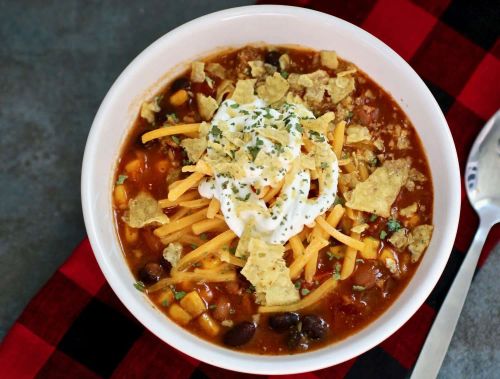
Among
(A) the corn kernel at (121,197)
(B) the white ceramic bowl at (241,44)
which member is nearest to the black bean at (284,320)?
(B) the white ceramic bowl at (241,44)

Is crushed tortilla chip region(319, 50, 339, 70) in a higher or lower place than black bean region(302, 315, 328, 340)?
higher

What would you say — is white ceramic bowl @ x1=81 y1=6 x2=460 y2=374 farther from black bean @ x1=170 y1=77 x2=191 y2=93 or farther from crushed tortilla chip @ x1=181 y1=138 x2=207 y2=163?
crushed tortilla chip @ x1=181 y1=138 x2=207 y2=163

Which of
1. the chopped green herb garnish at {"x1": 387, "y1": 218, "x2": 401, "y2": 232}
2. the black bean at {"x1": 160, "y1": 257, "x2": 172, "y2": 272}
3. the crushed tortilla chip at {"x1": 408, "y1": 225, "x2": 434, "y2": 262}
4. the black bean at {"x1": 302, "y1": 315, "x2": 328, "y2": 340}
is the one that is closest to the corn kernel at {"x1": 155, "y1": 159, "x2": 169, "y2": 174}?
the black bean at {"x1": 160, "y1": 257, "x2": 172, "y2": 272}

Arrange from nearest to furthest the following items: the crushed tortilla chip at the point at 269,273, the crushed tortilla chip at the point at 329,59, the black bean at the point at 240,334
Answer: the crushed tortilla chip at the point at 269,273 → the black bean at the point at 240,334 → the crushed tortilla chip at the point at 329,59

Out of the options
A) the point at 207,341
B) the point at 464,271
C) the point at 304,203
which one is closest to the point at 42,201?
the point at 207,341

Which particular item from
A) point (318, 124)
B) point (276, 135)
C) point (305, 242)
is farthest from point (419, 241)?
point (276, 135)

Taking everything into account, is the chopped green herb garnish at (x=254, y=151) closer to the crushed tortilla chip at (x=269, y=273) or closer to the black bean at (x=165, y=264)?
the crushed tortilla chip at (x=269, y=273)

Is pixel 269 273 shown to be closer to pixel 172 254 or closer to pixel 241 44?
pixel 172 254
